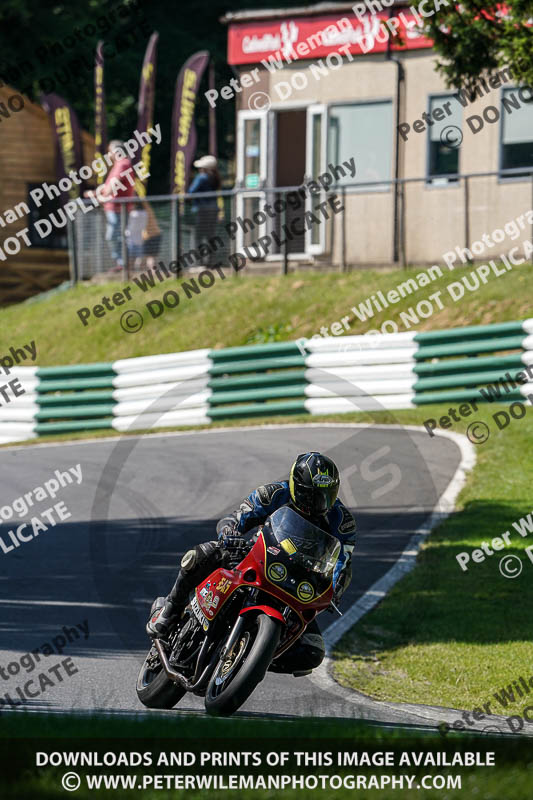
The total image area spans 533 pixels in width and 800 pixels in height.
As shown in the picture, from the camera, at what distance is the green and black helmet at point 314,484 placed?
656 centimetres

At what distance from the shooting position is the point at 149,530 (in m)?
11.7

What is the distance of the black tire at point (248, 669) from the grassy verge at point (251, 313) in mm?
12384

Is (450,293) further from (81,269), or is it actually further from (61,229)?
(61,229)

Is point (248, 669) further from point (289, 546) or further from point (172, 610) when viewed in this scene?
point (172, 610)

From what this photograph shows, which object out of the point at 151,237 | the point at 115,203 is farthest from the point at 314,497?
the point at 115,203

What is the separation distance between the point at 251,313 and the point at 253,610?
1484 centimetres

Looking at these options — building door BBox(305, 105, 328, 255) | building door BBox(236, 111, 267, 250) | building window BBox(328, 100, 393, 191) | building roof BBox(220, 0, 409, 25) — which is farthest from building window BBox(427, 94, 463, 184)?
building door BBox(236, 111, 267, 250)

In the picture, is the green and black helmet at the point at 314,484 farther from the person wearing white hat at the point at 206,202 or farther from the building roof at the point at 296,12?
the building roof at the point at 296,12

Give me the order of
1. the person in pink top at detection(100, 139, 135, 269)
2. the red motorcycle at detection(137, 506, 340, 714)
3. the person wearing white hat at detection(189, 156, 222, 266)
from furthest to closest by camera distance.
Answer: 1. the person in pink top at detection(100, 139, 135, 269)
2. the person wearing white hat at detection(189, 156, 222, 266)
3. the red motorcycle at detection(137, 506, 340, 714)

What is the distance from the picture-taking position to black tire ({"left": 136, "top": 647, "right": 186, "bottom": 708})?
7020mm

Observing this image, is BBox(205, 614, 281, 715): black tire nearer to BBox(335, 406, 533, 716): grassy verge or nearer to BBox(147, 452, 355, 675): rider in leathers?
BBox(147, 452, 355, 675): rider in leathers

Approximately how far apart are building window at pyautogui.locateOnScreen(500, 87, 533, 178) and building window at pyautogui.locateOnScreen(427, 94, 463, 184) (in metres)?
0.87

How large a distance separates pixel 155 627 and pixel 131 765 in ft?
6.90

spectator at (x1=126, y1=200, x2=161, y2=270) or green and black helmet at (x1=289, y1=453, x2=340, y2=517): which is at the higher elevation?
green and black helmet at (x1=289, y1=453, x2=340, y2=517)
